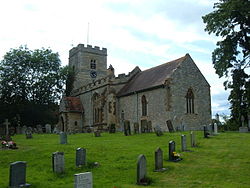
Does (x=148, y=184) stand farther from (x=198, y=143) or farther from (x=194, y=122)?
(x=194, y=122)

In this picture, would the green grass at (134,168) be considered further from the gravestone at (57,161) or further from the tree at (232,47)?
the tree at (232,47)

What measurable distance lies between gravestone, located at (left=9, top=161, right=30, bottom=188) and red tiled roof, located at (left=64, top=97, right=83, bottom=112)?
3126 cm

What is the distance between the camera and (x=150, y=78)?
3073 centimetres

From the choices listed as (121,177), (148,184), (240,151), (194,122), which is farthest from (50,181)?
(194,122)

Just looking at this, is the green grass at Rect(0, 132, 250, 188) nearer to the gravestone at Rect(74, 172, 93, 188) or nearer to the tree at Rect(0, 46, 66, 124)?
the gravestone at Rect(74, 172, 93, 188)

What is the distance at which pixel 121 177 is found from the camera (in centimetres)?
920

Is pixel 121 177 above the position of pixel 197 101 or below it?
below

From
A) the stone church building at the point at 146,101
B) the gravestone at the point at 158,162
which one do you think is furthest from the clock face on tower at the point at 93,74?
the gravestone at the point at 158,162

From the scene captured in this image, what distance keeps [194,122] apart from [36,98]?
22780 mm

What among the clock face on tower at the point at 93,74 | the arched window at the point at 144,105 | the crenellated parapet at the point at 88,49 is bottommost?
the arched window at the point at 144,105

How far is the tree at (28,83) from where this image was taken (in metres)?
38.6

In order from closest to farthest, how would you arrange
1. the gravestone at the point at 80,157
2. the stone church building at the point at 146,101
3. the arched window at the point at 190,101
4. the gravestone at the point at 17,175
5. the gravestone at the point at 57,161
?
the gravestone at the point at 17,175 → the gravestone at the point at 57,161 → the gravestone at the point at 80,157 → the stone church building at the point at 146,101 → the arched window at the point at 190,101

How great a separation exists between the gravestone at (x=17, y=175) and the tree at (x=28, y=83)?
31.6 metres

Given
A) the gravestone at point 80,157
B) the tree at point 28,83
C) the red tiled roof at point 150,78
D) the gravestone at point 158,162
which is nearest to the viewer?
the gravestone at point 158,162
